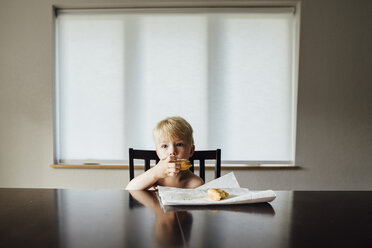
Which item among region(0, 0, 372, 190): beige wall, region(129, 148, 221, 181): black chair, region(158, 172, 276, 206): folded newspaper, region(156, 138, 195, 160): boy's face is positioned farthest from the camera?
region(0, 0, 372, 190): beige wall

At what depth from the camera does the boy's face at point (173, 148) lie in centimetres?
133

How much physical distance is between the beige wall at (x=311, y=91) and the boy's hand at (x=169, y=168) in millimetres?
1555

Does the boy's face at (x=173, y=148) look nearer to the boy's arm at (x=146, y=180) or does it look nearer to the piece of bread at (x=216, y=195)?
the boy's arm at (x=146, y=180)

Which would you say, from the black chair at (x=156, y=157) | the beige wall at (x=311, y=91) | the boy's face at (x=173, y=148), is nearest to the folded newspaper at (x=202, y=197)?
the boy's face at (x=173, y=148)

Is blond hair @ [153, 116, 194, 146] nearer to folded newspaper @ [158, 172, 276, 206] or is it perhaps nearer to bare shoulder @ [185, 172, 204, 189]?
bare shoulder @ [185, 172, 204, 189]

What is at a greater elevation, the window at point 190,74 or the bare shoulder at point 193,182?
the window at point 190,74

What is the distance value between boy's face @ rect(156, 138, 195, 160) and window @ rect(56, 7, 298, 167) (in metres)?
1.39

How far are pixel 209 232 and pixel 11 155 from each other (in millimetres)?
2829

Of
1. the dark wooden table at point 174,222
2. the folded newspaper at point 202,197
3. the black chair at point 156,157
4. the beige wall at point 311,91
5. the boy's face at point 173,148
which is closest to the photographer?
the dark wooden table at point 174,222

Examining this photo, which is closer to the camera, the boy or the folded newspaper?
the folded newspaper

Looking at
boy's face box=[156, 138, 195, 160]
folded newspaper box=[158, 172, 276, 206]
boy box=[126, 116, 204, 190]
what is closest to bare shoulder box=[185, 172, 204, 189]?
boy box=[126, 116, 204, 190]

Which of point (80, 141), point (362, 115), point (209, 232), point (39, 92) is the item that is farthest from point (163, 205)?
point (362, 115)

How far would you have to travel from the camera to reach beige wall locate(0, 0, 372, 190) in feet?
8.73

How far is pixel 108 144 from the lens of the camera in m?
2.80
